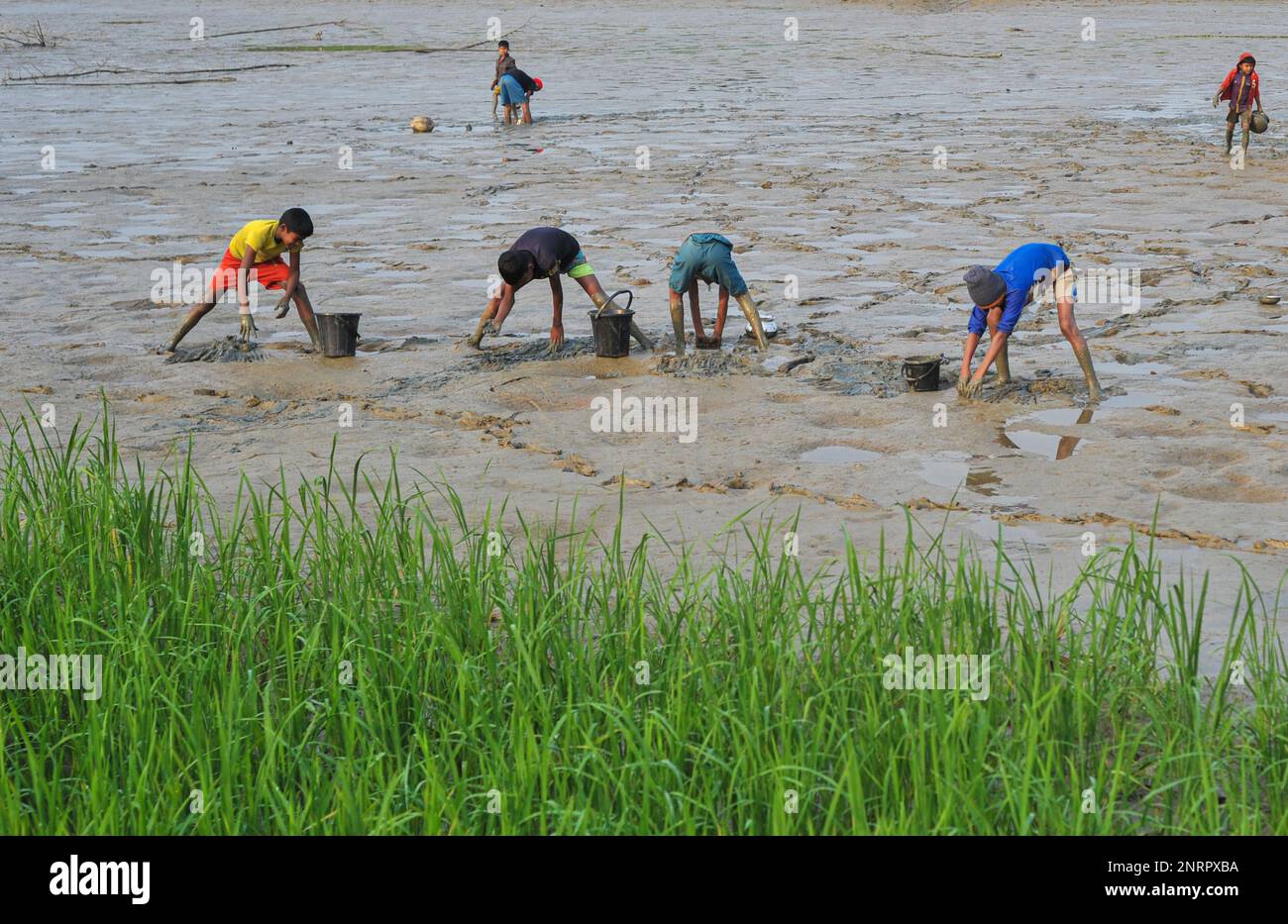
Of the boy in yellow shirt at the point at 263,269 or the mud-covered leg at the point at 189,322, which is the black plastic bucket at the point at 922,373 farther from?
the mud-covered leg at the point at 189,322

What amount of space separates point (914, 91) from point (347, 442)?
17.2 m

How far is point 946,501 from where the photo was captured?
19.5 feet

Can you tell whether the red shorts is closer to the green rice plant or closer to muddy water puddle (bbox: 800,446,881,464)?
muddy water puddle (bbox: 800,446,881,464)

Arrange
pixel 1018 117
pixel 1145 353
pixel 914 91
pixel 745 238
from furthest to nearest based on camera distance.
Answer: pixel 914 91
pixel 1018 117
pixel 745 238
pixel 1145 353

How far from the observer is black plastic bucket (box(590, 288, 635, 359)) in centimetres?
809

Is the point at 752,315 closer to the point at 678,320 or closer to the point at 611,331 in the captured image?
the point at 678,320

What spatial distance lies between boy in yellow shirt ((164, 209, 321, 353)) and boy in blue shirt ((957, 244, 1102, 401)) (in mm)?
3500

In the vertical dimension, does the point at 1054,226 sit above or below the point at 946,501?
above

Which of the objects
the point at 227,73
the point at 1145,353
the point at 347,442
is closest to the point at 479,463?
the point at 347,442

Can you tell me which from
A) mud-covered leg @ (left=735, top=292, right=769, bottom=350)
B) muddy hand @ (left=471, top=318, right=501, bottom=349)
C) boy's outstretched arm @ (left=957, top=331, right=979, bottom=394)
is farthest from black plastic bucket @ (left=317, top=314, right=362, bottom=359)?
boy's outstretched arm @ (left=957, top=331, right=979, bottom=394)

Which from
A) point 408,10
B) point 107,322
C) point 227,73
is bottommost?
point 107,322

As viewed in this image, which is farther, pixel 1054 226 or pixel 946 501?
pixel 1054 226

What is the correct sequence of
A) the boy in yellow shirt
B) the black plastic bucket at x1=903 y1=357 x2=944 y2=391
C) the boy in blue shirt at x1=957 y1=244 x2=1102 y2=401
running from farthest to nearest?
1. the boy in yellow shirt
2. the black plastic bucket at x1=903 y1=357 x2=944 y2=391
3. the boy in blue shirt at x1=957 y1=244 x2=1102 y2=401

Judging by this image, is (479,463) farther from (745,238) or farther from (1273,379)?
(745,238)
